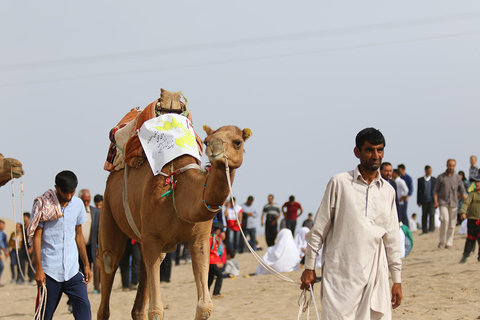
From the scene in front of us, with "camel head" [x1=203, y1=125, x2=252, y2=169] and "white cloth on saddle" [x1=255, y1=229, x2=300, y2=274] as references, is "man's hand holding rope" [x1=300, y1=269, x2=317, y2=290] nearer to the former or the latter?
"camel head" [x1=203, y1=125, x2=252, y2=169]

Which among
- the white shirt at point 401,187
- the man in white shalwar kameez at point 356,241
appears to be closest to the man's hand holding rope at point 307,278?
the man in white shalwar kameez at point 356,241

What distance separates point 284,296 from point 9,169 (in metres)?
6.79

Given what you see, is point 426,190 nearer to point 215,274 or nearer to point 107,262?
point 215,274

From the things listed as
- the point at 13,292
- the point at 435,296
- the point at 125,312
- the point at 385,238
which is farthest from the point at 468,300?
the point at 13,292

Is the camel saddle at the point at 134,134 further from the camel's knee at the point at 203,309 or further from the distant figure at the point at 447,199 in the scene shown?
the distant figure at the point at 447,199

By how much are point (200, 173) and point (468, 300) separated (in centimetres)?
571

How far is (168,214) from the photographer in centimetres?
848

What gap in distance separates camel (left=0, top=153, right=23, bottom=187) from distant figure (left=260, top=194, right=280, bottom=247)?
17.1 meters

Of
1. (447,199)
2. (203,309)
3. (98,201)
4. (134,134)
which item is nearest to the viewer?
(203,309)

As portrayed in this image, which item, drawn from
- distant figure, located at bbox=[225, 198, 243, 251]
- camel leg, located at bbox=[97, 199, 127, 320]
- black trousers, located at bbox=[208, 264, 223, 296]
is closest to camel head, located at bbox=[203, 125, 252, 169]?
camel leg, located at bbox=[97, 199, 127, 320]

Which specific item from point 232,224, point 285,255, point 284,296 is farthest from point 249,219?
point 284,296

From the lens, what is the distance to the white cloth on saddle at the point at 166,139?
873 centimetres

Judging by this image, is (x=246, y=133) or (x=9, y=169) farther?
(x=9, y=169)

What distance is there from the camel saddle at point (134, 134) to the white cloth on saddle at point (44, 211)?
1.31 metres
